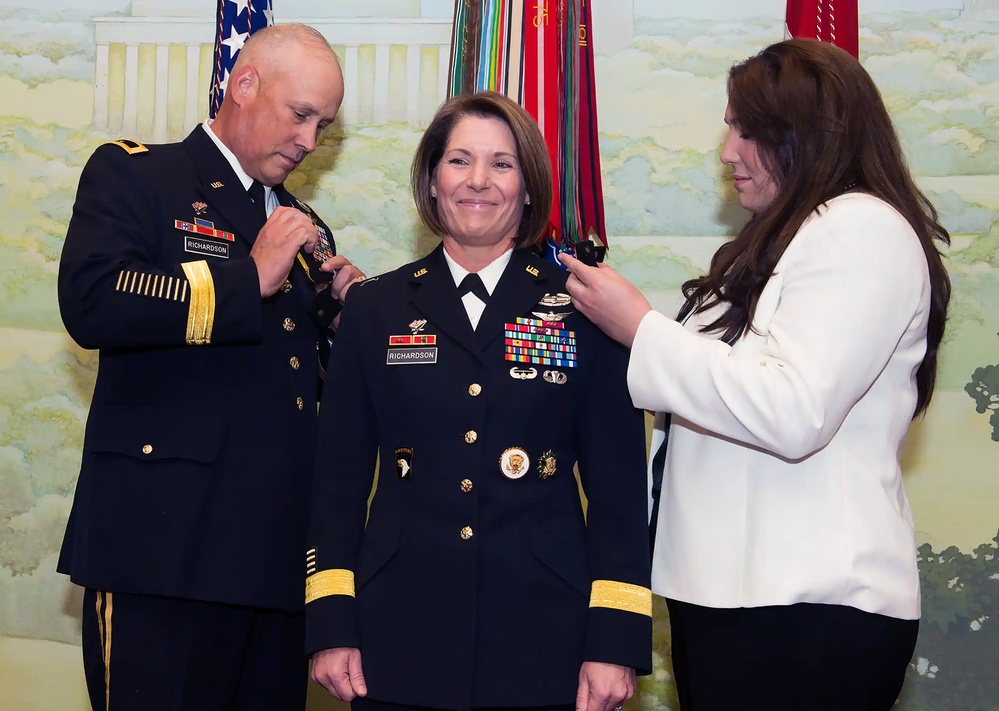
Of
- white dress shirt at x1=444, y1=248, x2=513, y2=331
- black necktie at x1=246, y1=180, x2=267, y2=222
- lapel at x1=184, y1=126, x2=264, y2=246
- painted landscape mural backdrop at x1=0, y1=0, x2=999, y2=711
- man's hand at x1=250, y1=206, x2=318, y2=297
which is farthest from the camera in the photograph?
painted landscape mural backdrop at x1=0, y1=0, x2=999, y2=711

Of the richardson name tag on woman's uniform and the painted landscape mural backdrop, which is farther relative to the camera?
the painted landscape mural backdrop

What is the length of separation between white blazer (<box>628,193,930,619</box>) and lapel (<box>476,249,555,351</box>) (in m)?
0.30

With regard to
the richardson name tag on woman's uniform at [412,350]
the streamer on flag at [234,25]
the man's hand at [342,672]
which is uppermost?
the streamer on flag at [234,25]

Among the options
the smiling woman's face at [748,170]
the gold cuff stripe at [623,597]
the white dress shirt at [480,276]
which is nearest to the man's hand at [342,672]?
the gold cuff stripe at [623,597]

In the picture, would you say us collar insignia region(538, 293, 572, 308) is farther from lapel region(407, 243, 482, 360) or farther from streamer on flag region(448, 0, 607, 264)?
streamer on flag region(448, 0, 607, 264)

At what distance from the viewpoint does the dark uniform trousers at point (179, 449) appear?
2.12 meters

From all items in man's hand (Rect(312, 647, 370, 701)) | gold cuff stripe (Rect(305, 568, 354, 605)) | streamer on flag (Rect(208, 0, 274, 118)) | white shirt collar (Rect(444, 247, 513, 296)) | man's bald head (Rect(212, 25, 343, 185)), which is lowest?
man's hand (Rect(312, 647, 370, 701))

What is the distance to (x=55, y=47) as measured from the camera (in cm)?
367

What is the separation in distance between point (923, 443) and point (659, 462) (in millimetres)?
1688

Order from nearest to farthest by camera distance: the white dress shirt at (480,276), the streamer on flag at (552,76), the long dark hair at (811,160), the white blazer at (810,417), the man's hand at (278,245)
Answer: the white blazer at (810,417) < the long dark hair at (811,160) < the white dress shirt at (480,276) < the man's hand at (278,245) < the streamer on flag at (552,76)

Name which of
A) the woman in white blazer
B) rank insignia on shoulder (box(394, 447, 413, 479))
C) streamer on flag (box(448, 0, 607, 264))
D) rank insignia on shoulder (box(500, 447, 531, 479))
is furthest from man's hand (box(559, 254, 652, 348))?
streamer on flag (box(448, 0, 607, 264))

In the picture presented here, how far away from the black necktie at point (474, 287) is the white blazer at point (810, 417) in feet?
1.23

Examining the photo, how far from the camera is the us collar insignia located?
210 cm

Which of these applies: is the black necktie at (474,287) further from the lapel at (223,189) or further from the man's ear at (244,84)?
the man's ear at (244,84)
